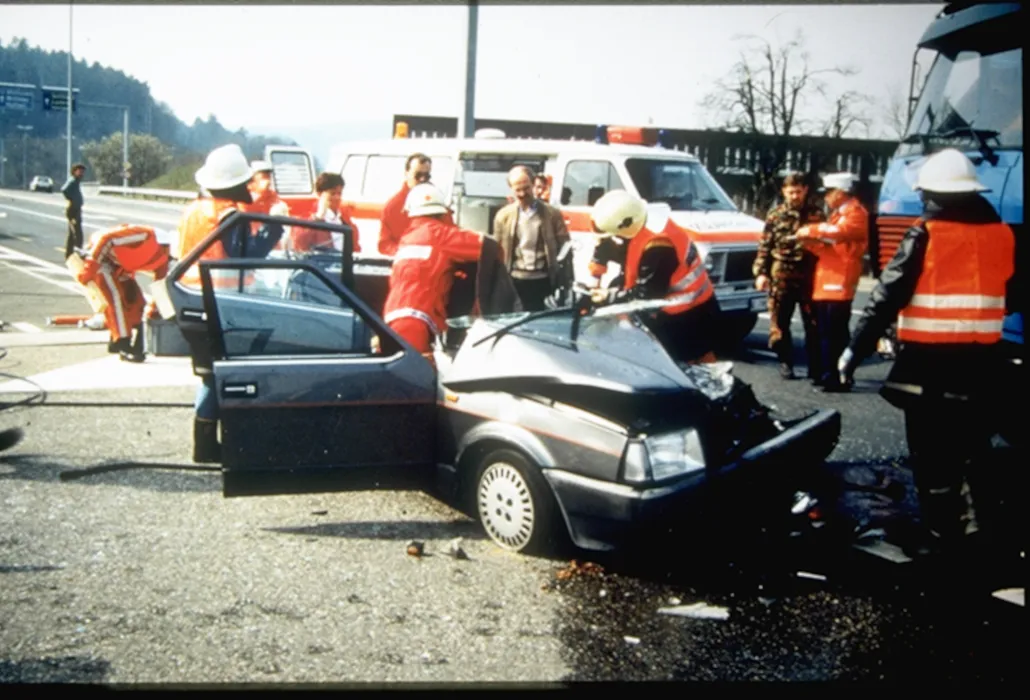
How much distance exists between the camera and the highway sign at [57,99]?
9.26m

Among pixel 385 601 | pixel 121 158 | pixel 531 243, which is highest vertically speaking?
pixel 121 158

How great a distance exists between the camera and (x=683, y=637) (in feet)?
12.6

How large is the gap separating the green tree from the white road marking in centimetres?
675

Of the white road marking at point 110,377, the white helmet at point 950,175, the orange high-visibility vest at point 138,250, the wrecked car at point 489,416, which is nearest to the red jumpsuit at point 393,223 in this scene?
the orange high-visibility vest at point 138,250

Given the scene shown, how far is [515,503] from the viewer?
4.56 m

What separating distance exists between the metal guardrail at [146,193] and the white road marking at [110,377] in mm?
10370

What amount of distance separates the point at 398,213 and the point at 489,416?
414 centimetres

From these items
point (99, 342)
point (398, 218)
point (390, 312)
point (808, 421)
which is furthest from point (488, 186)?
point (808, 421)

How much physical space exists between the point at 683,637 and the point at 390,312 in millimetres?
2337

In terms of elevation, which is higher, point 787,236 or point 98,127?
point 98,127

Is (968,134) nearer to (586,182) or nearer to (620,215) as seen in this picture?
(620,215)

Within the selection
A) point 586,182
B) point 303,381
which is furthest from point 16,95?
point 586,182

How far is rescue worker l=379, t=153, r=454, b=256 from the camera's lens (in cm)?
819

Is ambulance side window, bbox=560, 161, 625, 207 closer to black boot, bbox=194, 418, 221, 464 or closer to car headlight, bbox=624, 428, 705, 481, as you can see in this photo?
black boot, bbox=194, 418, 221, 464
